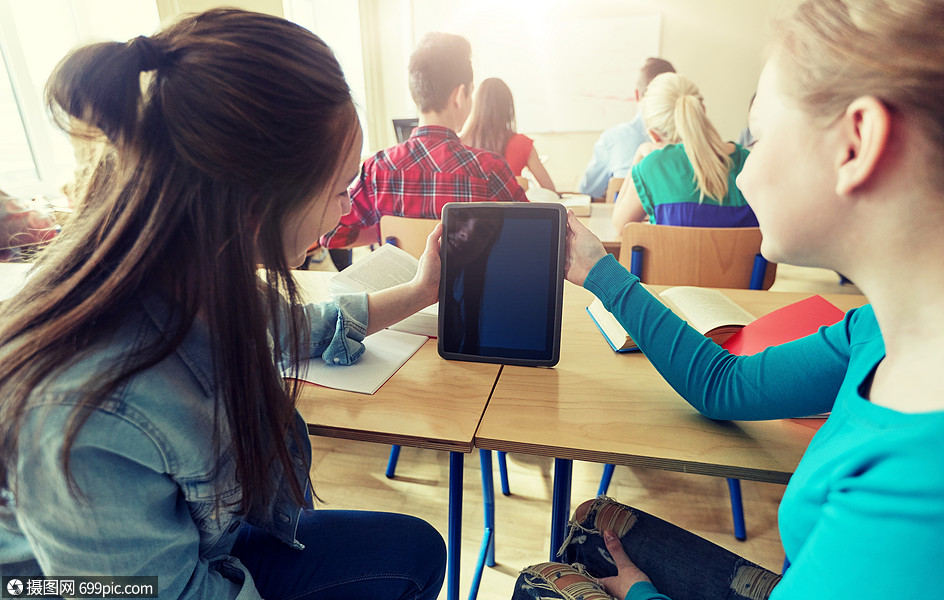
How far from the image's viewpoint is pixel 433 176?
178 cm

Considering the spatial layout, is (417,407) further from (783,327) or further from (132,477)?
(783,327)

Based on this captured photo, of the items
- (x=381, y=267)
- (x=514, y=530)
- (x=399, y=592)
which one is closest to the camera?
(x=399, y=592)

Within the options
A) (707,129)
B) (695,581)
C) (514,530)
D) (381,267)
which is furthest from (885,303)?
(707,129)

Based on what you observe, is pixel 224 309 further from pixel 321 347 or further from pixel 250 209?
pixel 321 347

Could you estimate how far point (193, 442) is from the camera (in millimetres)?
544

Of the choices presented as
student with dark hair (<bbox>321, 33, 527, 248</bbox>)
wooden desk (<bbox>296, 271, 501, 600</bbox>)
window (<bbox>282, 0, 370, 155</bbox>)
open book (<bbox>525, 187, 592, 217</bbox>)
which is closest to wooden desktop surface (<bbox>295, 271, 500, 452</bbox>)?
wooden desk (<bbox>296, 271, 501, 600</bbox>)

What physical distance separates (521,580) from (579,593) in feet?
0.29

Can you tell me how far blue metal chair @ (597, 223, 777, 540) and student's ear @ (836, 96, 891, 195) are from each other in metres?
1.11

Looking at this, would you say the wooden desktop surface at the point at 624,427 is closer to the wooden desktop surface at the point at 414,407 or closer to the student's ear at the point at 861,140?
the wooden desktop surface at the point at 414,407

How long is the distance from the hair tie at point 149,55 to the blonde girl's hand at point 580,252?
621mm

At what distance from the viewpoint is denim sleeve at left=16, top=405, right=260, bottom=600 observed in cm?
47

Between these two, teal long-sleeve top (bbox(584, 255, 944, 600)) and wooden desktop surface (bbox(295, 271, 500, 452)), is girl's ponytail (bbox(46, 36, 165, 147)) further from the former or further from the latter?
teal long-sleeve top (bbox(584, 255, 944, 600))

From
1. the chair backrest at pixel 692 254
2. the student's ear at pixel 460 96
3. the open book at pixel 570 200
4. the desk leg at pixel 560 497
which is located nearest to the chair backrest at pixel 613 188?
the open book at pixel 570 200

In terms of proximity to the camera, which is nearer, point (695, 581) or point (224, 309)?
point (224, 309)
